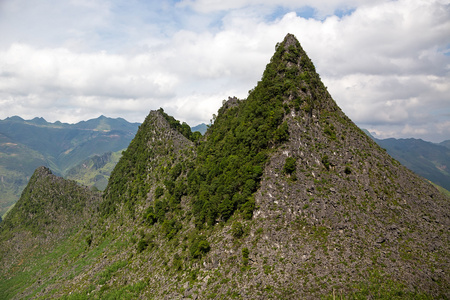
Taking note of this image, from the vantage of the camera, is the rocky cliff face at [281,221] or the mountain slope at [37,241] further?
the mountain slope at [37,241]

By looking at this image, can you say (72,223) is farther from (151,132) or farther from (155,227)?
(155,227)

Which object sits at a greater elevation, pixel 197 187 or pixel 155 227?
pixel 197 187

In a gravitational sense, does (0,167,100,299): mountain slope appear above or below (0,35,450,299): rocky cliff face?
below

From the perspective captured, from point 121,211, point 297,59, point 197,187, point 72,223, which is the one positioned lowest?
point 72,223

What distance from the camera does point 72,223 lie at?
184m

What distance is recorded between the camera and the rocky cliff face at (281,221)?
54.4 metres

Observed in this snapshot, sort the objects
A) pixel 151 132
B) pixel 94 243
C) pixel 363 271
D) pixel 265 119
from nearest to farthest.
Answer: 1. pixel 363 271
2. pixel 265 119
3. pixel 94 243
4. pixel 151 132

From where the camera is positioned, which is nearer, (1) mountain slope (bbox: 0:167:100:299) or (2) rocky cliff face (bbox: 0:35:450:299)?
(2) rocky cliff face (bbox: 0:35:450:299)

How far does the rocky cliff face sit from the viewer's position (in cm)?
5444

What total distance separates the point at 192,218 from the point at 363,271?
2178 inches

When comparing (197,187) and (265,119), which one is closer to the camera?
(265,119)

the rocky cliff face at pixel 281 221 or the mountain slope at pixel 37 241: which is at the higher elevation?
the rocky cliff face at pixel 281 221

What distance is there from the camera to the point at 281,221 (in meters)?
64.3

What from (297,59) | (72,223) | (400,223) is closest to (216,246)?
(400,223)
